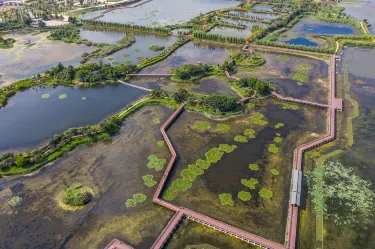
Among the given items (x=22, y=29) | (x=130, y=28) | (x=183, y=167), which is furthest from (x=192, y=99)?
(x=22, y=29)

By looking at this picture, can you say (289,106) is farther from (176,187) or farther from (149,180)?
(149,180)

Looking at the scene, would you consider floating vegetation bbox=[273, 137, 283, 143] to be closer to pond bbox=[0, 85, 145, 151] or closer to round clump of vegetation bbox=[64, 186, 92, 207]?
pond bbox=[0, 85, 145, 151]

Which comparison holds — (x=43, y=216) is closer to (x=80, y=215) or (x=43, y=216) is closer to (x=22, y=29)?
(x=80, y=215)

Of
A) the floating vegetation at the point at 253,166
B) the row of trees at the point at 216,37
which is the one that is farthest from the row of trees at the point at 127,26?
the floating vegetation at the point at 253,166

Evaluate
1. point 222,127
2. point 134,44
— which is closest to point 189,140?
point 222,127

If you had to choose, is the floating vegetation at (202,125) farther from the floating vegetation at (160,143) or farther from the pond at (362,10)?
the pond at (362,10)

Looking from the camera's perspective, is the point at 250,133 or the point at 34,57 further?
the point at 34,57
